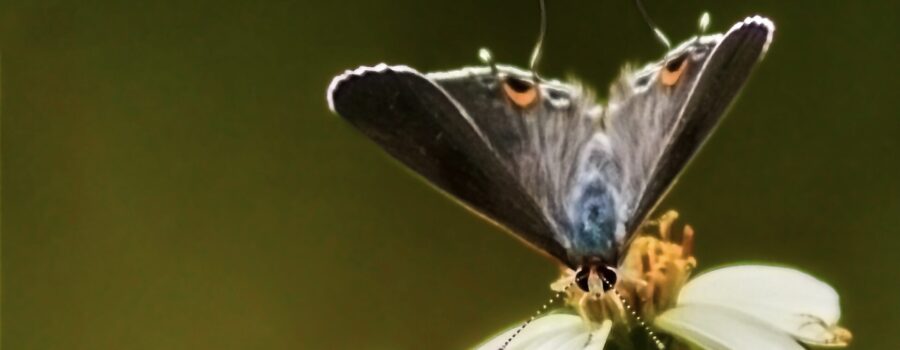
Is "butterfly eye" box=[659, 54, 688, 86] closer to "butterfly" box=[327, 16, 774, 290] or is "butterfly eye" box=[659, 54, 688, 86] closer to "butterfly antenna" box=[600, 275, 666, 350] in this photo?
"butterfly" box=[327, 16, 774, 290]

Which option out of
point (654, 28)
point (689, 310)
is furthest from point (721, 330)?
point (654, 28)

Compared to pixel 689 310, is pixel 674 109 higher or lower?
higher

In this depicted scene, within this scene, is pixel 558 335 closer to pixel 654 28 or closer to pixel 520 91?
pixel 520 91

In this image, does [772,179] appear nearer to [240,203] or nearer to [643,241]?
[643,241]

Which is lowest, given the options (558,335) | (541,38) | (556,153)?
(558,335)

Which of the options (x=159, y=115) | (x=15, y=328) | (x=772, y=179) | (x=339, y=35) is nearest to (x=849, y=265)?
(x=772, y=179)

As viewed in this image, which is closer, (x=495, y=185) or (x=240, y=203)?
(x=495, y=185)
